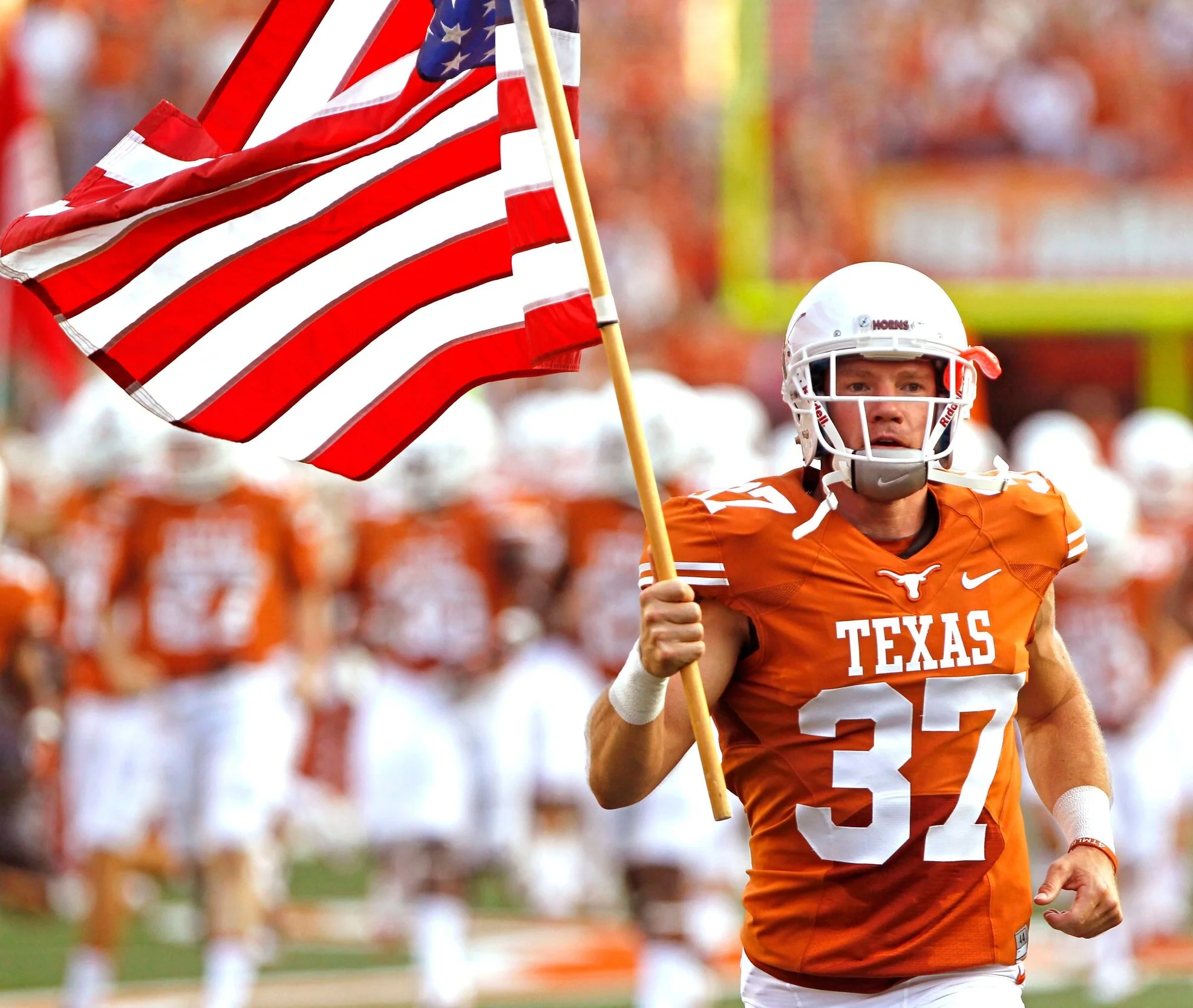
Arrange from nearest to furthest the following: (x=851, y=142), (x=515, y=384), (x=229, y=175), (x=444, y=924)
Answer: (x=229, y=175) → (x=444, y=924) → (x=851, y=142) → (x=515, y=384)

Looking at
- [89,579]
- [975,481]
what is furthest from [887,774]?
[89,579]

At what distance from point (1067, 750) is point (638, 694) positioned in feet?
2.89

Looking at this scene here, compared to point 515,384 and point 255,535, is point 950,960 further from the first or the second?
point 515,384

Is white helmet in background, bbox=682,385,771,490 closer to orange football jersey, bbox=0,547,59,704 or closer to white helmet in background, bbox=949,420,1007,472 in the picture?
white helmet in background, bbox=949,420,1007,472

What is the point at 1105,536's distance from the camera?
1020 cm

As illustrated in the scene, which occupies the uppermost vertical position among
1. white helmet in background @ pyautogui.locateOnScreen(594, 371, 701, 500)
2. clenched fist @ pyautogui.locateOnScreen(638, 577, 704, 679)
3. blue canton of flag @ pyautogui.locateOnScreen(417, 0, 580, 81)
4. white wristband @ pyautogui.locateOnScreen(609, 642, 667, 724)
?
white helmet in background @ pyautogui.locateOnScreen(594, 371, 701, 500)

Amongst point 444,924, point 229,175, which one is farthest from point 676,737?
point 444,924

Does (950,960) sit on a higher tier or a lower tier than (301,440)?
lower

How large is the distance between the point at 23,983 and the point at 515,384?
10396mm

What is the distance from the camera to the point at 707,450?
9.68 m

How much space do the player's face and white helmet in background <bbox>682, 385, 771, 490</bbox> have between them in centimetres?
346

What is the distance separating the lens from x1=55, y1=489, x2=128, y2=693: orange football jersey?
365 inches

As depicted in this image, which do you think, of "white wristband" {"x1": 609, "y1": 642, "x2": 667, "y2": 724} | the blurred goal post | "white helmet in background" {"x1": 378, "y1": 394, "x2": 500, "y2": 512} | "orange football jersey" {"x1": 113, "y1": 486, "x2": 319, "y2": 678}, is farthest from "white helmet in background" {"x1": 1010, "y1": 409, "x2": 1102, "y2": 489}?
"white wristband" {"x1": 609, "y1": 642, "x2": 667, "y2": 724}

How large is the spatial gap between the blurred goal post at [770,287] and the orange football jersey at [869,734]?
44.9ft
